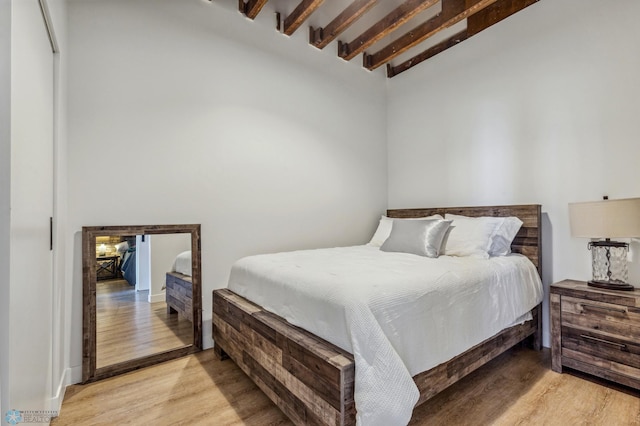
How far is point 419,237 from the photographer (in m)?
2.54

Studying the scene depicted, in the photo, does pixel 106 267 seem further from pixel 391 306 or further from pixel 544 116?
pixel 544 116

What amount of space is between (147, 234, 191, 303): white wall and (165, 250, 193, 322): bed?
0.04 metres

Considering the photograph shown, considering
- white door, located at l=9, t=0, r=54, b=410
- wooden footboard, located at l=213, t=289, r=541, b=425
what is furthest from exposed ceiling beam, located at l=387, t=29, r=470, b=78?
white door, located at l=9, t=0, r=54, b=410

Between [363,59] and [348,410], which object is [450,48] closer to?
[363,59]

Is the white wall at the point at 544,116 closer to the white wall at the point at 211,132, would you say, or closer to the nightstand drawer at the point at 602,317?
the nightstand drawer at the point at 602,317

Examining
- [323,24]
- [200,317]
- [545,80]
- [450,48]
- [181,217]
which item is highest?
[323,24]

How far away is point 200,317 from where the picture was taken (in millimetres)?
2529

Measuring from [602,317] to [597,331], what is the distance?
0.10 m

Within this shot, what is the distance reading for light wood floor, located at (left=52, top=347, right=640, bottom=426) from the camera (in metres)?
1.64

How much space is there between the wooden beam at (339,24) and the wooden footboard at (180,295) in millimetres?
2679

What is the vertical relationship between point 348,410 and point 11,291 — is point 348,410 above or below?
below

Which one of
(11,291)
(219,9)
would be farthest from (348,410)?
(219,9)

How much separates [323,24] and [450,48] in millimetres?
1393

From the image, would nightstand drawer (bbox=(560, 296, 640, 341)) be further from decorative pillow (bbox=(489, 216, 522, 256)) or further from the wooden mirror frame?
the wooden mirror frame
